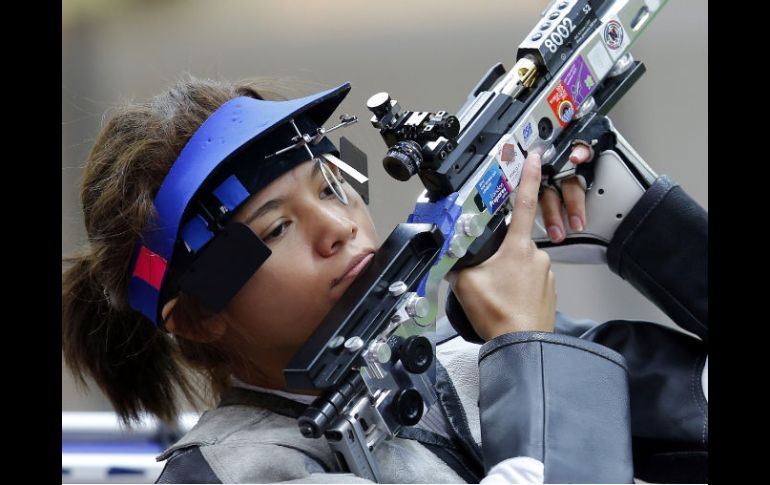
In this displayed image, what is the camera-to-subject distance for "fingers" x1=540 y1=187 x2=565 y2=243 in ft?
4.46

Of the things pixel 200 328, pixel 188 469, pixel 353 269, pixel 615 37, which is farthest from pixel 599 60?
pixel 188 469

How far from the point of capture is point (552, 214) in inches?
53.5

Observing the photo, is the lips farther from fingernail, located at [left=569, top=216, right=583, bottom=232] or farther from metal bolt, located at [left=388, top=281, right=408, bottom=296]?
fingernail, located at [left=569, top=216, right=583, bottom=232]

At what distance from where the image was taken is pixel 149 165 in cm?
117

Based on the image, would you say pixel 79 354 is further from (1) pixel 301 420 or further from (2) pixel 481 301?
(2) pixel 481 301

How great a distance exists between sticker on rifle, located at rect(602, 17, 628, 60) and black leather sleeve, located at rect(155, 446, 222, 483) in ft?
2.63

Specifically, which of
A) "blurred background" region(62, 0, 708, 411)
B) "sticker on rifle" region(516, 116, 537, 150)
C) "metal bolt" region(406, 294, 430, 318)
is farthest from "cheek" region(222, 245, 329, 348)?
"blurred background" region(62, 0, 708, 411)

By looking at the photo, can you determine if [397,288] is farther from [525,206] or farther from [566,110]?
[566,110]

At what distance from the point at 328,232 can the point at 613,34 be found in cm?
53

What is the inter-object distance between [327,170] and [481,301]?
0.26 meters

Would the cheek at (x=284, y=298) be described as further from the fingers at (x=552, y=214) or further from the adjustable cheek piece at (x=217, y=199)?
the fingers at (x=552, y=214)
